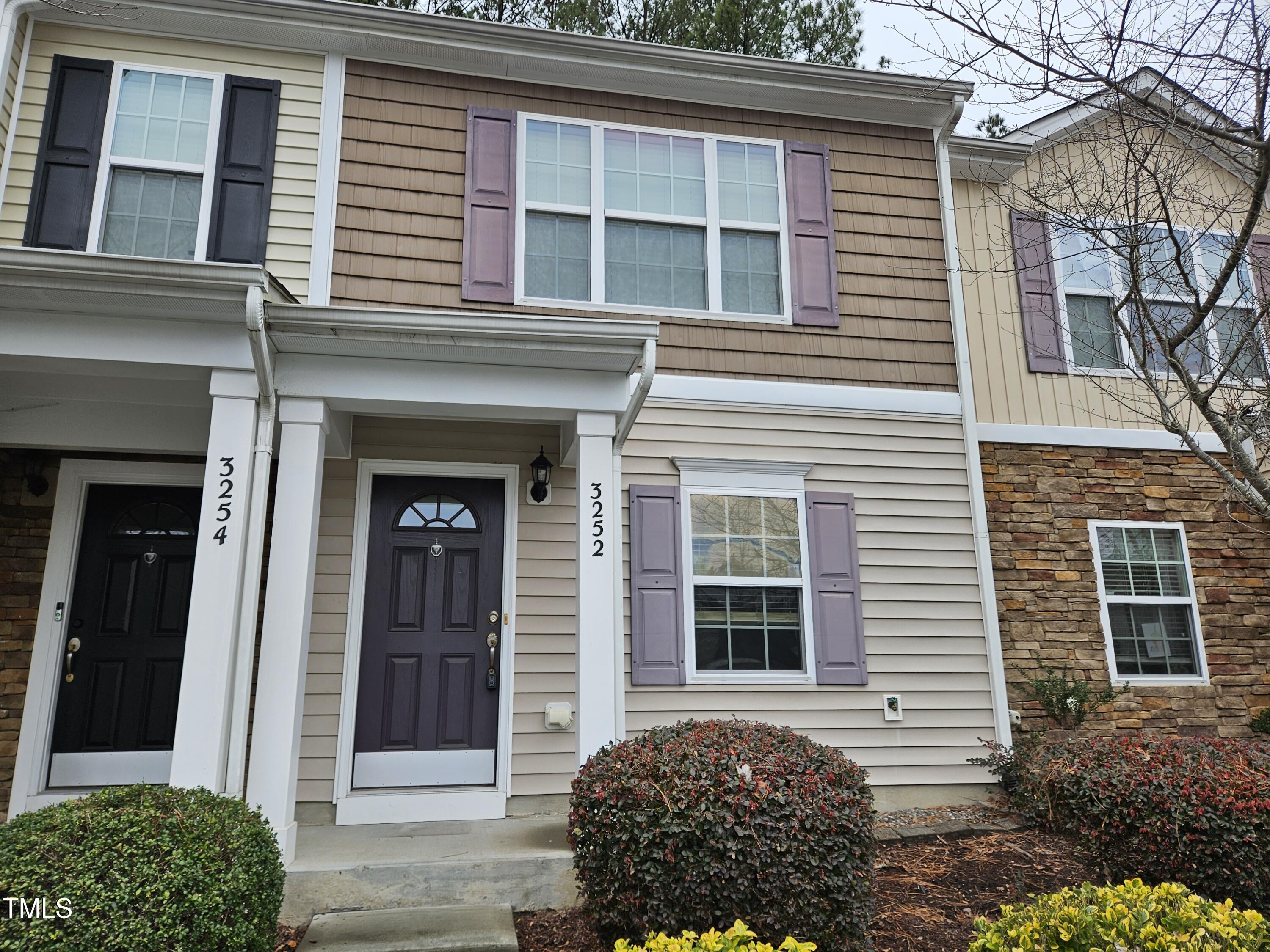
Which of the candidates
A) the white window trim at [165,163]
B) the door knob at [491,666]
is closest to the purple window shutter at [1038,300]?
the door knob at [491,666]

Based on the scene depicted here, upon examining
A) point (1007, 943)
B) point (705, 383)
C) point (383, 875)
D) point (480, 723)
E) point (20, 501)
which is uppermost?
point (705, 383)

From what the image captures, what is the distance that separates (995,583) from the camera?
650 cm

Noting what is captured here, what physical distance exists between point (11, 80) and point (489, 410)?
3890 millimetres

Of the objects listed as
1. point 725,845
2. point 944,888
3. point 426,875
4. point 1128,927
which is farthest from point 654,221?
point 1128,927

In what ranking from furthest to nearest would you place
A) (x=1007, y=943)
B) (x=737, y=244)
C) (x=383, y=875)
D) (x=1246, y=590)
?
(x=1246, y=590)
(x=737, y=244)
(x=383, y=875)
(x=1007, y=943)

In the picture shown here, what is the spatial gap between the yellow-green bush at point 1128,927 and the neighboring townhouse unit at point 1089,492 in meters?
4.21

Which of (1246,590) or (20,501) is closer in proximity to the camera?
(20,501)

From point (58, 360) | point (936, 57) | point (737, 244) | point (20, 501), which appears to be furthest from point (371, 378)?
point (936, 57)

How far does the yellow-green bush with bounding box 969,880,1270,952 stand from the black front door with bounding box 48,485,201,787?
15.2 ft

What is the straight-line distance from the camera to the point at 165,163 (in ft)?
17.9

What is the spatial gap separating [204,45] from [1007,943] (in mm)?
6664

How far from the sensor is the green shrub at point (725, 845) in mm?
3188

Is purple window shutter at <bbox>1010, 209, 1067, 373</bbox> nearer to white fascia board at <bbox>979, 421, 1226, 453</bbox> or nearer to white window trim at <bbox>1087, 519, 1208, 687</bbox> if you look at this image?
white fascia board at <bbox>979, 421, 1226, 453</bbox>

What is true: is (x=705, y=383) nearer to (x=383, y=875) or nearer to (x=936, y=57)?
(x=936, y=57)
